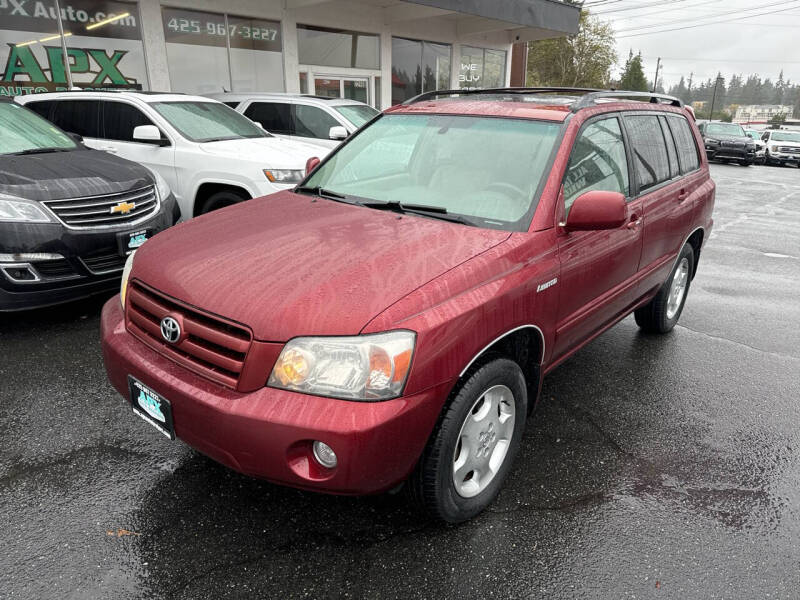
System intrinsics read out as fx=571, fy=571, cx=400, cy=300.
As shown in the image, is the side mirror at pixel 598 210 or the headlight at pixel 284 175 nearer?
the side mirror at pixel 598 210

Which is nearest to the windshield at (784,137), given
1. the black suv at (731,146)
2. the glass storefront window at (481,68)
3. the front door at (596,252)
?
the black suv at (731,146)

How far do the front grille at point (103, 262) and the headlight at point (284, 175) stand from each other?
183cm

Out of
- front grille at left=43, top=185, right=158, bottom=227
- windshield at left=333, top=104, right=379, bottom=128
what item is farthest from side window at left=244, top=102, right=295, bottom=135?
front grille at left=43, top=185, right=158, bottom=227

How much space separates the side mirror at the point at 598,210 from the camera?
102 inches

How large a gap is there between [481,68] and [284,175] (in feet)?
52.1

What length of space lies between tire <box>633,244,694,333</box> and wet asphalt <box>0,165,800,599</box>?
2.11ft

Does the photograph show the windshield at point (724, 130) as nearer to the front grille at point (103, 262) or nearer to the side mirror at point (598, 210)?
the side mirror at point (598, 210)

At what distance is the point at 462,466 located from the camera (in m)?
2.41

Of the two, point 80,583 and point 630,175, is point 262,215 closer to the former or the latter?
point 80,583

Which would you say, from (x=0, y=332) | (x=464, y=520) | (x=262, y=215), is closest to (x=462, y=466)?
(x=464, y=520)

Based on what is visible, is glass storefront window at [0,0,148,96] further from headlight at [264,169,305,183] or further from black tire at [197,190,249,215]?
headlight at [264,169,305,183]

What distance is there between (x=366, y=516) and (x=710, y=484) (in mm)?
1719

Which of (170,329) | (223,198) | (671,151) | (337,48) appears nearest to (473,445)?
(170,329)

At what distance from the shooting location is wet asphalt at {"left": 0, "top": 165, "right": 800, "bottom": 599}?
2.21 m
